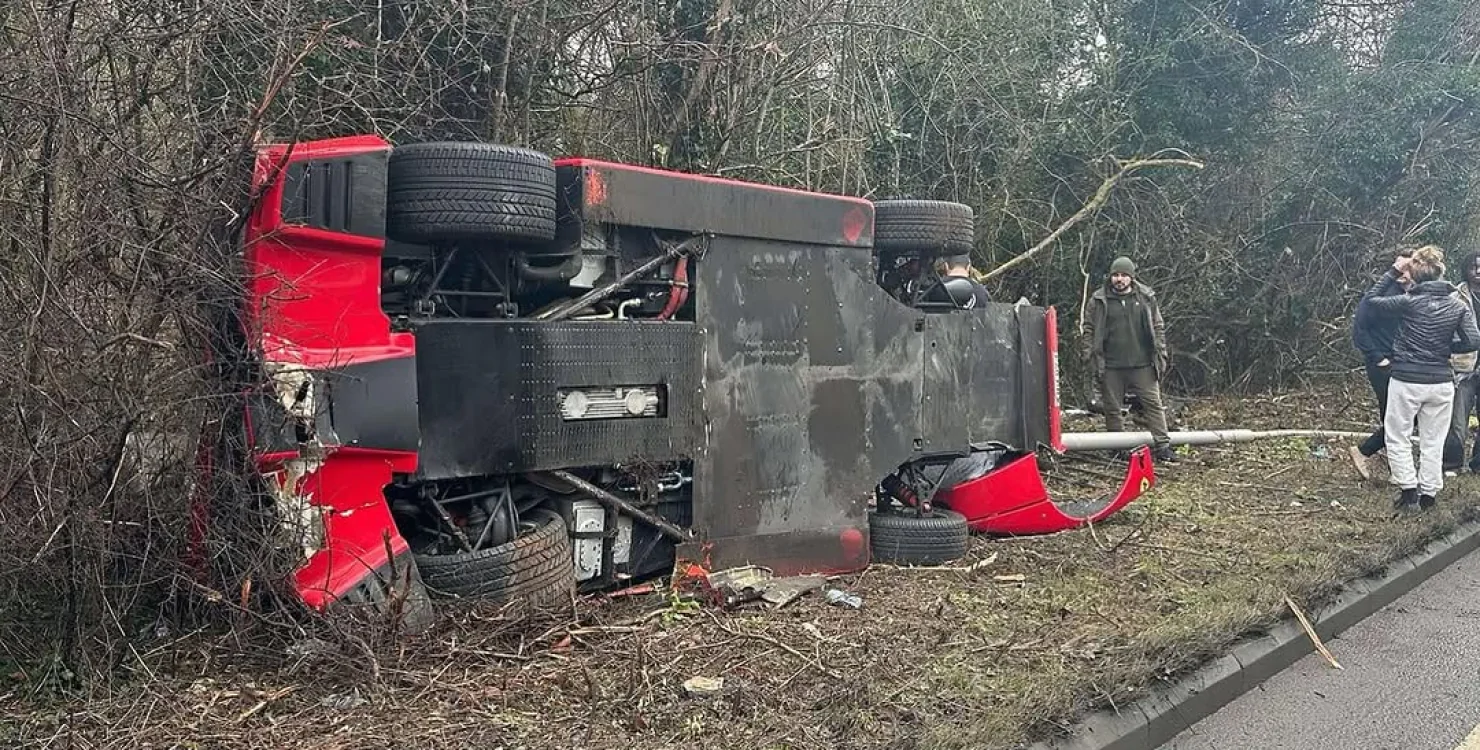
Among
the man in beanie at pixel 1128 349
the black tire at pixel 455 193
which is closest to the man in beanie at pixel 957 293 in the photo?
the black tire at pixel 455 193

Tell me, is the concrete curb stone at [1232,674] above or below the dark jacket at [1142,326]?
below

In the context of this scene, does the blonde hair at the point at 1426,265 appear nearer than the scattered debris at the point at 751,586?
No

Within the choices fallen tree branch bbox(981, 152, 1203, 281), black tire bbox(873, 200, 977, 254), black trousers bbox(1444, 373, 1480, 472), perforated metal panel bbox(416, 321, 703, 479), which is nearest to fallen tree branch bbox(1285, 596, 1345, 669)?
black tire bbox(873, 200, 977, 254)

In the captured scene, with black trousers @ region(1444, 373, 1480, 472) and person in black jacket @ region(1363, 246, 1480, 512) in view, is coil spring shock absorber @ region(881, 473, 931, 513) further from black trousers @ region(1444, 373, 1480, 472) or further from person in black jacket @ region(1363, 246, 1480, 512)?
black trousers @ region(1444, 373, 1480, 472)

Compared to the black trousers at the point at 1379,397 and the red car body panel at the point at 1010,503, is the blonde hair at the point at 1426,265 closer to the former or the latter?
the black trousers at the point at 1379,397

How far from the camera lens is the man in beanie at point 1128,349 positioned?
30.2 ft

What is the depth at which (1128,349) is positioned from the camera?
30.3ft

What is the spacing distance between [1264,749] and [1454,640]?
1918 millimetres

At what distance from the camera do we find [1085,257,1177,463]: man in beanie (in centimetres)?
922

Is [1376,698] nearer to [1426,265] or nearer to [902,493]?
[902,493]

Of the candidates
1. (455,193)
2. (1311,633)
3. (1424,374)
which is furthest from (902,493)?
(1424,374)

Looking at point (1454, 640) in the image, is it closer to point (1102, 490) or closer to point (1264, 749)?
point (1264, 749)

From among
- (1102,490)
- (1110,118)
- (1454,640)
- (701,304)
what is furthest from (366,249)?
(1110,118)

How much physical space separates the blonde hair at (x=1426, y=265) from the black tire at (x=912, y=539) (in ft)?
13.6
